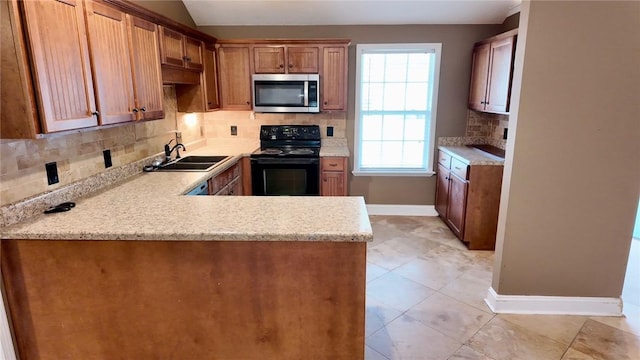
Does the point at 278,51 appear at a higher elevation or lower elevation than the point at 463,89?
higher

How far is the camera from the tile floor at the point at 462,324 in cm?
223

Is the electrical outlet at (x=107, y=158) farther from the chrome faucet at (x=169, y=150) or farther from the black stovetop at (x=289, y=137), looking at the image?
the black stovetop at (x=289, y=137)

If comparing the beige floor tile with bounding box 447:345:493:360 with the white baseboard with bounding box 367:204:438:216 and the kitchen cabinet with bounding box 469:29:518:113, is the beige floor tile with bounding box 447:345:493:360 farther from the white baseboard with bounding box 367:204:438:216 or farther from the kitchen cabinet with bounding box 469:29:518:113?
→ the white baseboard with bounding box 367:204:438:216

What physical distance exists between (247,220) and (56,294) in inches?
38.2

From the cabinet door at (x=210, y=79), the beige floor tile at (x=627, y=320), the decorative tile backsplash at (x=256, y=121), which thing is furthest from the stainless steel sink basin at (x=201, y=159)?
the beige floor tile at (x=627, y=320)

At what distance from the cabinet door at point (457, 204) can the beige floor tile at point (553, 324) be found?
1.26 metres

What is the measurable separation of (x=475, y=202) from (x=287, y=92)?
91.1 inches

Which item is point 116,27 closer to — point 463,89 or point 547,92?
point 547,92

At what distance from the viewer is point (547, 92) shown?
2.35 meters

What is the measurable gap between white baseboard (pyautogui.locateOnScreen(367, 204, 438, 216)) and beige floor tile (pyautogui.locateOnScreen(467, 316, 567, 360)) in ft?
7.61

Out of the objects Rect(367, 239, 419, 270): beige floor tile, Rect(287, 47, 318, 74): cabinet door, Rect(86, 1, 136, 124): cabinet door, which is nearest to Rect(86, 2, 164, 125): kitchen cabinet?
Rect(86, 1, 136, 124): cabinet door

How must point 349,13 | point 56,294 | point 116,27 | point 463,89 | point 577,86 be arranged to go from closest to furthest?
point 56,294, point 116,27, point 577,86, point 349,13, point 463,89

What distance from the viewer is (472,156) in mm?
3730

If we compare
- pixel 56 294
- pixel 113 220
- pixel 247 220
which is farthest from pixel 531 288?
pixel 56 294
